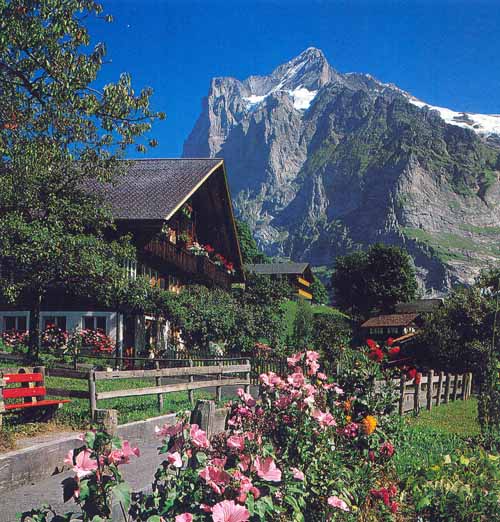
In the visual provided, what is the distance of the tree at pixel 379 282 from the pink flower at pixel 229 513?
253 feet

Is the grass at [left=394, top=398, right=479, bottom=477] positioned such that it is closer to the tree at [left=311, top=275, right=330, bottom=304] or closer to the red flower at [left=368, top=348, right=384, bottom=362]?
the red flower at [left=368, top=348, right=384, bottom=362]

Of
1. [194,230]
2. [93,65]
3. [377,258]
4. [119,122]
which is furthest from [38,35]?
[377,258]

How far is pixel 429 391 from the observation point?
20.1 m

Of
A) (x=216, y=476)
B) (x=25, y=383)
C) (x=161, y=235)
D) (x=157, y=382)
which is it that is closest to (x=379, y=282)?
(x=161, y=235)

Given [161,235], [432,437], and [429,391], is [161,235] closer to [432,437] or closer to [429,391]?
[429,391]

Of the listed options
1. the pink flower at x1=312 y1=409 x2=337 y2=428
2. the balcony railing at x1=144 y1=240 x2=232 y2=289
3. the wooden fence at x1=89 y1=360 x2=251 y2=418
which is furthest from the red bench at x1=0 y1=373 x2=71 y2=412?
the balcony railing at x1=144 y1=240 x2=232 y2=289

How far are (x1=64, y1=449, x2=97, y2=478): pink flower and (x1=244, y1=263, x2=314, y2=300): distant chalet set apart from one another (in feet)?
314

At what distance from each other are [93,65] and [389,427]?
938 cm

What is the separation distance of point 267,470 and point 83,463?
1.02m

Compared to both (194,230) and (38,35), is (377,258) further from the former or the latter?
(38,35)

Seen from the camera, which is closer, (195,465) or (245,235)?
(195,465)

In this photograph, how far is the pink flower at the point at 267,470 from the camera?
359 centimetres

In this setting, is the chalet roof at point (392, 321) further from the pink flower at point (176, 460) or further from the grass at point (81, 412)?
the pink flower at point (176, 460)

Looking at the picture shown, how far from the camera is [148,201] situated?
28.4 metres
